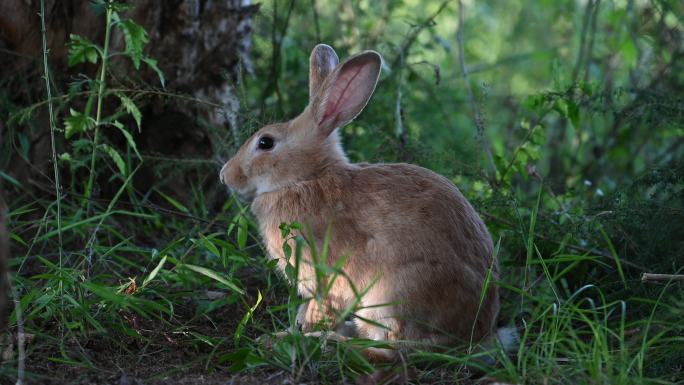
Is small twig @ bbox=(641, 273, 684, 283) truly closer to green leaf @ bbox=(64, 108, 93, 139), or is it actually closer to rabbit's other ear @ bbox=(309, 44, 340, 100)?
rabbit's other ear @ bbox=(309, 44, 340, 100)

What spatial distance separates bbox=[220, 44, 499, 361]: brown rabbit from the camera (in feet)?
10.4

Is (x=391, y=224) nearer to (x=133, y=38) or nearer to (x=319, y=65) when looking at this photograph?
(x=319, y=65)

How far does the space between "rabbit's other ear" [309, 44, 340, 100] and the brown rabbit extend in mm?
52

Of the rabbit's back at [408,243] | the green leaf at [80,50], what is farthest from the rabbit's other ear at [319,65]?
the green leaf at [80,50]

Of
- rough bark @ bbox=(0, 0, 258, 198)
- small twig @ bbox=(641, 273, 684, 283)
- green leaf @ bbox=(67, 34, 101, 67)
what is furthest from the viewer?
rough bark @ bbox=(0, 0, 258, 198)

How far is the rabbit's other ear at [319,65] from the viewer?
13.2 feet

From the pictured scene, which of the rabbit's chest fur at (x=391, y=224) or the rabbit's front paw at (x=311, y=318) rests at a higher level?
the rabbit's chest fur at (x=391, y=224)

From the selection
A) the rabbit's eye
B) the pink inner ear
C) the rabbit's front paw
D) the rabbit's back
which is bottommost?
the rabbit's front paw

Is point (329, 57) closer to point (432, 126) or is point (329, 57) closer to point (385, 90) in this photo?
point (385, 90)

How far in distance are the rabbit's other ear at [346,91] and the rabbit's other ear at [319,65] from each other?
0.74 ft

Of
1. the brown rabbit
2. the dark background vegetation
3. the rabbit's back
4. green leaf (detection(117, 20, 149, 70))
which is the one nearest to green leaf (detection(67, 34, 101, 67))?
the dark background vegetation

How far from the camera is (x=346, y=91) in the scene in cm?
370

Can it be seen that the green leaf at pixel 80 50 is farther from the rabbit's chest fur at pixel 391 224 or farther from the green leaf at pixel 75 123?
the rabbit's chest fur at pixel 391 224

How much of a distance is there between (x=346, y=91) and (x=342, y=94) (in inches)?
1.0
